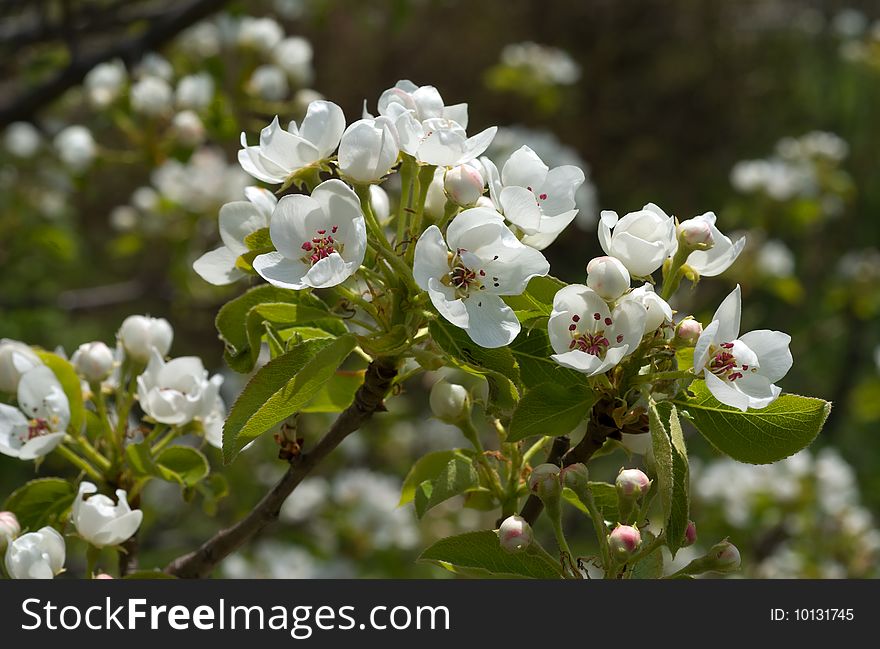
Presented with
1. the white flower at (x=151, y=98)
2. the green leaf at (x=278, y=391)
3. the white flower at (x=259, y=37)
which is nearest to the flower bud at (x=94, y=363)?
the green leaf at (x=278, y=391)

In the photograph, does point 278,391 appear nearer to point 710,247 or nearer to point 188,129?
point 710,247

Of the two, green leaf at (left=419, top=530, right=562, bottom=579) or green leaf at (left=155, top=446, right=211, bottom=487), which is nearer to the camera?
green leaf at (left=419, top=530, right=562, bottom=579)

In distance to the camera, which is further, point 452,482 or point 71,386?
point 71,386

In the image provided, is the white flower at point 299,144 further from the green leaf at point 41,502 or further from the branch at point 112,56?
the branch at point 112,56

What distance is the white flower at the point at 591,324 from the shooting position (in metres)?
0.97

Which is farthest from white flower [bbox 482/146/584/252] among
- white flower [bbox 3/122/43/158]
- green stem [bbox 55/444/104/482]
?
white flower [bbox 3/122/43/158]

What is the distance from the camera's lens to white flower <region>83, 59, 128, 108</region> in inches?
104

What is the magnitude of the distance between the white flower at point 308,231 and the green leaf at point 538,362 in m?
0.21

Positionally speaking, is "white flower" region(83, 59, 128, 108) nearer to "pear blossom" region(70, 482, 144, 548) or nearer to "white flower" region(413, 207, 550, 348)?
"pear blossom" region(70, 482, 144, 548)

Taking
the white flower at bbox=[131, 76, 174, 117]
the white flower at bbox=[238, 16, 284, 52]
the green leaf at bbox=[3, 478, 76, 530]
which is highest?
the white flower at bbox=[238, 16, 284, 52]

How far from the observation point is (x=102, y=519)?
1148mm

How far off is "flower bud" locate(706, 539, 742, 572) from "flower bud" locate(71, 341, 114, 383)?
80 centimetres

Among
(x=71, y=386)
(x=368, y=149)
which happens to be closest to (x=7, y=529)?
(x=71, y=386)

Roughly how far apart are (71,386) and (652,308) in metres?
0.75
